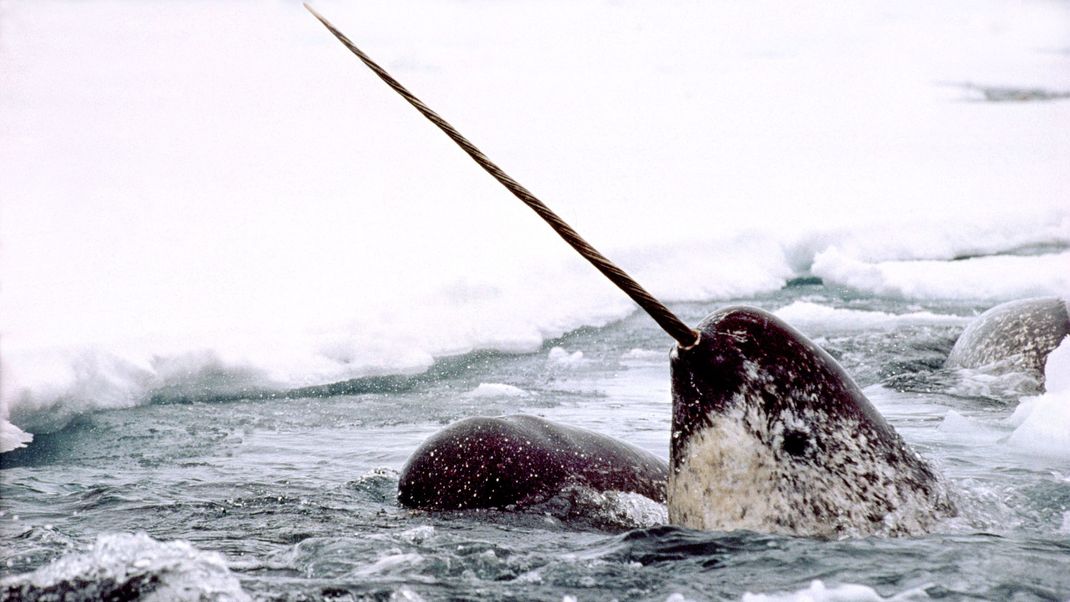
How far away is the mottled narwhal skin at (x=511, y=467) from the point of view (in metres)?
3.67

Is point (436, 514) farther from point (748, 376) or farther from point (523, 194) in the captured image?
point (523, 194)

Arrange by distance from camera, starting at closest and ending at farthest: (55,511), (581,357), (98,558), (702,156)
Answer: (98,558) → (55,511) → (581,357) → (702,156)

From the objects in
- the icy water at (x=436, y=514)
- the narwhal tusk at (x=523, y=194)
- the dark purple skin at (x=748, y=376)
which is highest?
the narwhal tusk at (x=523, y=194)

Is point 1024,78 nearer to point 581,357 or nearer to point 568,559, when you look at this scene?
point 581,357

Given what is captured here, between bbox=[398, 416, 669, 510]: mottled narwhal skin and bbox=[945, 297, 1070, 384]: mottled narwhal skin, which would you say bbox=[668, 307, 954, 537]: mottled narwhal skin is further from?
bbox=[945, 297, 1070, 384]: mottled narwhal skin

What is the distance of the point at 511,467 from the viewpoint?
12.2 feet

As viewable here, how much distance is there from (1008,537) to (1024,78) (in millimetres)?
14557

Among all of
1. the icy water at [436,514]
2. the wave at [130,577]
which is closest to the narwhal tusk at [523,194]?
the icy water at [436,514]

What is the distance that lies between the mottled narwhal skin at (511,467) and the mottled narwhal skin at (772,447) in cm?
82

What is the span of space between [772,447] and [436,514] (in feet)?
3.95

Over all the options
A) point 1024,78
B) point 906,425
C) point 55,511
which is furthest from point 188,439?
point 1024,78

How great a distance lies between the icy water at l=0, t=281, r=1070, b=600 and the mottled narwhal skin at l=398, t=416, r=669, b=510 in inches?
3.9

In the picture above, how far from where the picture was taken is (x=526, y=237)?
9.90m

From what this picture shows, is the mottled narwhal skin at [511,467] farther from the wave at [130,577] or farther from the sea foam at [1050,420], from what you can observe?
the sea foam at [1050,420]
